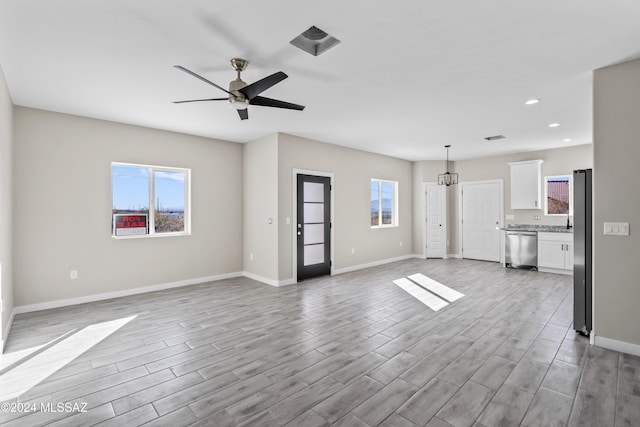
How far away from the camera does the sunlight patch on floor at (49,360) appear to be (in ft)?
7.84

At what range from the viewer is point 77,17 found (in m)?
2.21

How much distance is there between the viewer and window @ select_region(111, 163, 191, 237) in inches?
193

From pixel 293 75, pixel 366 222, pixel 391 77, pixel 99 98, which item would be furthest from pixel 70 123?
pixel 366 222

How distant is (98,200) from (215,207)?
1880 mm

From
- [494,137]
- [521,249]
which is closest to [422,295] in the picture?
[494,137]

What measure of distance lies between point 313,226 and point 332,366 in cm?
365

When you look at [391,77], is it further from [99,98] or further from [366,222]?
[366,222]

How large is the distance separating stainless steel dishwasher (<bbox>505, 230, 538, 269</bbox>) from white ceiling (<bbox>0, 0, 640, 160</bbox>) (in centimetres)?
287

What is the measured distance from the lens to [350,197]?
681 centimetres

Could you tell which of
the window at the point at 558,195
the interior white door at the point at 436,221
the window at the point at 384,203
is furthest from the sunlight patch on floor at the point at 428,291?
the window at the point at 558,195

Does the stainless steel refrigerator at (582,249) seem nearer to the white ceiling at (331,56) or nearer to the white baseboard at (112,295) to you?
the white ceiling at (331,56)

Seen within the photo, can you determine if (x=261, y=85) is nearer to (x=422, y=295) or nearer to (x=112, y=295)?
(x=422, y=295)

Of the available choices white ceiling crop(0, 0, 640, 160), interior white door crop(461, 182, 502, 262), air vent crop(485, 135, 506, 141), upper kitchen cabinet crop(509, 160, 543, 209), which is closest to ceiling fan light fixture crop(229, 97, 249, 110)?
white ceiling crop(0, 0, 640, 160)

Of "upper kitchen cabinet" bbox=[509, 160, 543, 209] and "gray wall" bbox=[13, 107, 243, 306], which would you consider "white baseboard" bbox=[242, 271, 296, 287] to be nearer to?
"gray wall" bbox=[13, 107, 243, 306]
